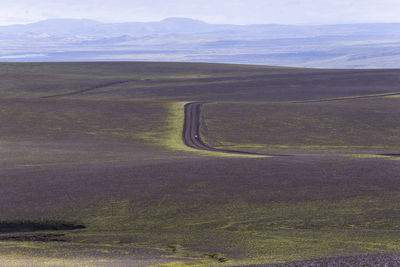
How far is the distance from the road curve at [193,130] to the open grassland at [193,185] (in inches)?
35.1

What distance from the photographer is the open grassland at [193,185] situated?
18.8 metres

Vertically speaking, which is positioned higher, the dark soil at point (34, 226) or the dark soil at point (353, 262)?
the dark soil at point (353, 262)

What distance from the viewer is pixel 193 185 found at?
27.7 meters

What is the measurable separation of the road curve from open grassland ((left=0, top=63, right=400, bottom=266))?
2.92 ft

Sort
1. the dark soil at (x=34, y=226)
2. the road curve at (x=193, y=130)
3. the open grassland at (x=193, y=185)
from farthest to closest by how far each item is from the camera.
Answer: the road curve at (x=193, y=130) → the dark soil at (x=34, y=226) → the open grassland at (x=193, y=185)

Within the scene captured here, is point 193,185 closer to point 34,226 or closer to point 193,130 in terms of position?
A: point 34,226

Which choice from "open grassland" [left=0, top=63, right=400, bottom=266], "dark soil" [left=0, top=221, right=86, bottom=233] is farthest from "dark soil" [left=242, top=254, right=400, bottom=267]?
"dark soil" [left=0, top=221, right=86, bottom=233]

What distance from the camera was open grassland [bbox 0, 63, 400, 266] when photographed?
61.5 feet

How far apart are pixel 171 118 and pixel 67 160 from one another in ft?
75.2

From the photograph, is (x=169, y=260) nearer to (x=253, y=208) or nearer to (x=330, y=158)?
(x=253, y=208)

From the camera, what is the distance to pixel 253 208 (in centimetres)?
2428

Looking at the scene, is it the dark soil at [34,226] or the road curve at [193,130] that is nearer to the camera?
the dark soil at [34,226]

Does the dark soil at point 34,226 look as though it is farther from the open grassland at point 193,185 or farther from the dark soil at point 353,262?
the dark soil at point 353,262

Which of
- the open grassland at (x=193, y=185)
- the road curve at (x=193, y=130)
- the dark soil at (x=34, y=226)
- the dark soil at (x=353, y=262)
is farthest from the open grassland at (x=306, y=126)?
the dark soil at (x=353, y=262)
